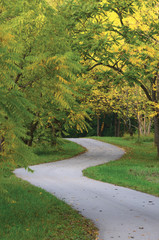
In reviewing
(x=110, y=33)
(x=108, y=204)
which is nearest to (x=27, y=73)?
(x=108, y=204)

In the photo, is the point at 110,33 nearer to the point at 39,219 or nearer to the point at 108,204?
the point at 108,204

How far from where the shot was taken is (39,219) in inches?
288

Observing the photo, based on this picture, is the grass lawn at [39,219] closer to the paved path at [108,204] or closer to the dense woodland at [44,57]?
the paved path at [108,204]

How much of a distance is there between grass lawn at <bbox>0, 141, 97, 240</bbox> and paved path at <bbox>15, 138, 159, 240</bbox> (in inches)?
15.6

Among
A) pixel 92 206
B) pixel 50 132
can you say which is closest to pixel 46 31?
pixel 92 206

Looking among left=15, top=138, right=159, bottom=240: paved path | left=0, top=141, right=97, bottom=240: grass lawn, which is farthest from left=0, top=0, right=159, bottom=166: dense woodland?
left=15, top=138, right=159, bottom=240: paved path

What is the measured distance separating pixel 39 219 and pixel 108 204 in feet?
7.92

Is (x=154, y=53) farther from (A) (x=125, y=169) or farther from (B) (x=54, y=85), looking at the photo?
(B) (x=54, y=85)

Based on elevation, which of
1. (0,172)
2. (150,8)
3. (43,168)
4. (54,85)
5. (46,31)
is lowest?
(43,168)

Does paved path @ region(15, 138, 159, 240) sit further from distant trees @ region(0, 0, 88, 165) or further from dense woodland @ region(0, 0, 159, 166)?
distant trees @ region(0, 0, 88, 165)

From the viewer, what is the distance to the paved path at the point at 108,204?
6.79 meters

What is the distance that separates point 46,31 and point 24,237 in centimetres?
516

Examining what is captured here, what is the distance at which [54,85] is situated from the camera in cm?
633

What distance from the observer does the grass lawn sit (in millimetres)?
6379
